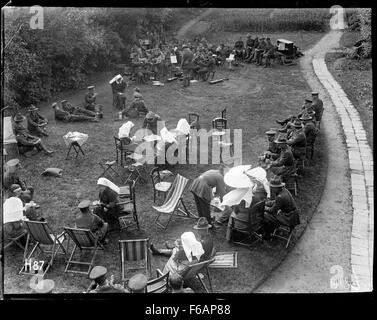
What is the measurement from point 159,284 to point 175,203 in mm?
2757

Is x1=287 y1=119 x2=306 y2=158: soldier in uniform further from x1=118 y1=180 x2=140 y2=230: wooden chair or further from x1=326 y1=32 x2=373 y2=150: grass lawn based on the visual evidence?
x1=118 y1=180 x2=140 y2=230: wooden chair

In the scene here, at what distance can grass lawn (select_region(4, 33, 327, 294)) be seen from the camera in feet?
30.9

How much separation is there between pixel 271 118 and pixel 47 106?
970cm

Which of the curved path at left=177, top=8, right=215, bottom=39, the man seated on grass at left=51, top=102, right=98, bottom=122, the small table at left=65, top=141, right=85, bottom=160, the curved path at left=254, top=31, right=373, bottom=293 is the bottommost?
the curved path at left=254, top=31, right=373, bottom=293

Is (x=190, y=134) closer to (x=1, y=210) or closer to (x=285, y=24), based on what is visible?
(x=1, y=210)

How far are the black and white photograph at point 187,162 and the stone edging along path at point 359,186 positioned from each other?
56 mm

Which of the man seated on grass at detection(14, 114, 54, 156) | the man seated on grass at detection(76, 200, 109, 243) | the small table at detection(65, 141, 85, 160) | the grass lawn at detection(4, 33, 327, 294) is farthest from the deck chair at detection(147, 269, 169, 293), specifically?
the man seated on grass at detection(14, 114, 54, 156)

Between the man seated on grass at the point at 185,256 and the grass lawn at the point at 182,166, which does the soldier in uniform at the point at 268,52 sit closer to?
the grass lawn at the point at 182,166

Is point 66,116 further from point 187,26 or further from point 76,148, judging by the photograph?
point 187,26

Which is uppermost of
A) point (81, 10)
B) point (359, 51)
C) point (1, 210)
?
point (81, 10)

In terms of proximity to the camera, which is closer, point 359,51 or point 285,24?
point 359,51

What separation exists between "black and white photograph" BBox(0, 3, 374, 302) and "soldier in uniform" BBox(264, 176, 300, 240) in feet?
0.10

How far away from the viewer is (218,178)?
1080 centimetres
